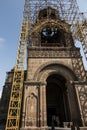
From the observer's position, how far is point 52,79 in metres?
19.0

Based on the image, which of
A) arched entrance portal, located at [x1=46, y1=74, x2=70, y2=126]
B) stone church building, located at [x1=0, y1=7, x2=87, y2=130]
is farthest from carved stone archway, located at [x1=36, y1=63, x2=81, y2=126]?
arched entrance portal, located at [x1=46, y1=74, x2=70, y2=126]

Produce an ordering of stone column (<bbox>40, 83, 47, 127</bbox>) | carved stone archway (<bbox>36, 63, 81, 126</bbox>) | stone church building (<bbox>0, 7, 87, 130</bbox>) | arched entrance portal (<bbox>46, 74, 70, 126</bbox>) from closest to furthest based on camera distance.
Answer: stone column (<bbox>40, 83, 47, 127</bbox>) → stone church building (<bbox>0, 7, 87, 130</bbox>) → carved stone archway (<bbox>36, 63, 81, 126</bbox>) → arched entrance portal (<bbox>46, 74, 70, 126</bbox>)

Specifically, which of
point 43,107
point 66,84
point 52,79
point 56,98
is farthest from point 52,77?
point 43,107

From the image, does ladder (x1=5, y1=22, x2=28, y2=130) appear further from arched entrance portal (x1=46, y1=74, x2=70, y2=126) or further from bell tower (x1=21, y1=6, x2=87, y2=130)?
arched entrance portal (x1=46, y1=74, x2=70, y2=126)

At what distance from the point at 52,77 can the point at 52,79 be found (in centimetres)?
62

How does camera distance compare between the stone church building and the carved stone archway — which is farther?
the carved stone archway

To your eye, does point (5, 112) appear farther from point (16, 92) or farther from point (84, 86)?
point (84, 86)

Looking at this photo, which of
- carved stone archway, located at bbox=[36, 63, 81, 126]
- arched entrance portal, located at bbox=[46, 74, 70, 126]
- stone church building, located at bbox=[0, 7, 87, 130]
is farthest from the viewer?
arched entrance portal, located at bbox=[46, 74, 70, 126]

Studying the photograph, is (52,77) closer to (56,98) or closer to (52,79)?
(52,79)

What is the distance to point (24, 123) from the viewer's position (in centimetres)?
1280

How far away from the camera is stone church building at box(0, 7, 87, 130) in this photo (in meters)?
13.5

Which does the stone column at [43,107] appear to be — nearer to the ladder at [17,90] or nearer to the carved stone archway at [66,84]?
the carved stone archway at [66,84]

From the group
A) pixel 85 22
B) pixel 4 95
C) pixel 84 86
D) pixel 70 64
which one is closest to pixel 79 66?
pixel 70 64

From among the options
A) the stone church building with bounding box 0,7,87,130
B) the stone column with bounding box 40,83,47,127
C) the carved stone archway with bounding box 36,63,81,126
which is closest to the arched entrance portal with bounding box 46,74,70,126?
the stone church building with bounding box 0,7,87,130
